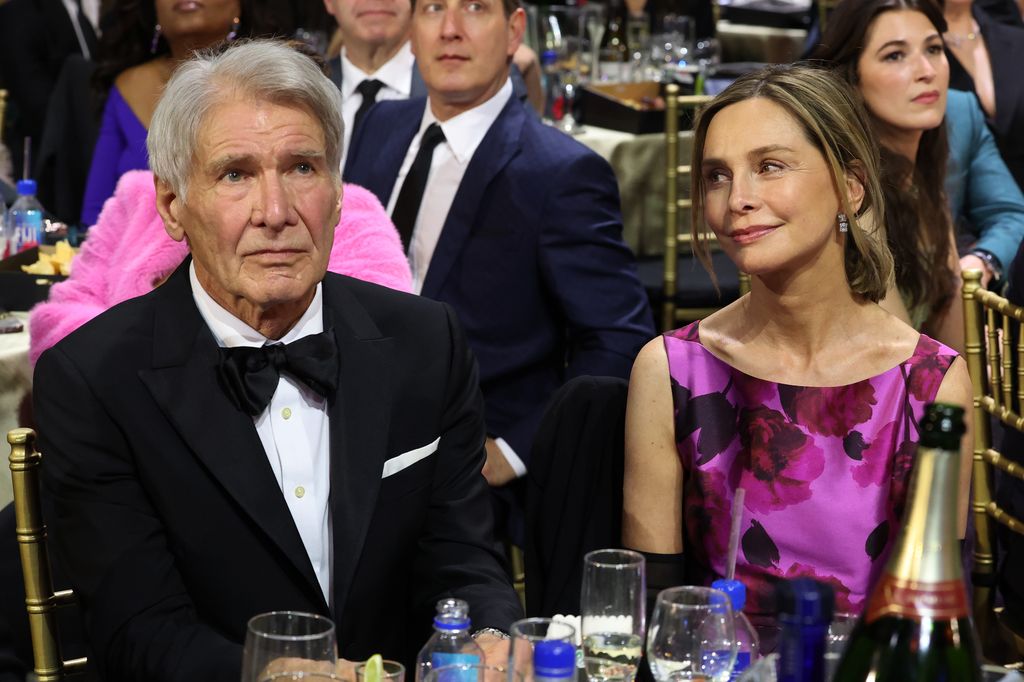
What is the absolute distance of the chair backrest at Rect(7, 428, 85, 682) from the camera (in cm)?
190

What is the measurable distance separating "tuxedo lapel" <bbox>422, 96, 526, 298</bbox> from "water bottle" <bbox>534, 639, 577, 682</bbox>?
210 cm

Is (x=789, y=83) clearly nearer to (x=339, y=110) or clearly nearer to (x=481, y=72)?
(x=339, y=110)

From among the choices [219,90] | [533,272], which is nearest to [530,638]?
[219,90]

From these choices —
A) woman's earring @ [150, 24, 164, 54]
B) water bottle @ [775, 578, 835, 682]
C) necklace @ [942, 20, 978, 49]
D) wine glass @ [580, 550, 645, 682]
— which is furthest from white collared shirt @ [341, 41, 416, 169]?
water bottle @ [775, 578, 835, 682]

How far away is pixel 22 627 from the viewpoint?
2.13 meters

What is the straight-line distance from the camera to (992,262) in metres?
4.17

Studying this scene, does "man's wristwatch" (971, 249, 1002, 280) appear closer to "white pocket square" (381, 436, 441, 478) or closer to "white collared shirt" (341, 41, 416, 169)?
"white collared shirt" (341, 41, 416, 169)

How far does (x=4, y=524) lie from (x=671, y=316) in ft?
10.2

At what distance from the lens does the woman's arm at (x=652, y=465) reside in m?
2.20

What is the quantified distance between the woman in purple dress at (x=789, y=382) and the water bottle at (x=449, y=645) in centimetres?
73

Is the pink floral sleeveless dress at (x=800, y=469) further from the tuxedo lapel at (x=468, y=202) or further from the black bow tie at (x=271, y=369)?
the tuxedo lapel at (x=468, y=202)

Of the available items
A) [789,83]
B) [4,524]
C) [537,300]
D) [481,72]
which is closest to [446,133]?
[481,72]

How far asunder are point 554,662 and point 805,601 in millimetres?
271

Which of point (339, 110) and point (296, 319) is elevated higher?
point (339, 110)
